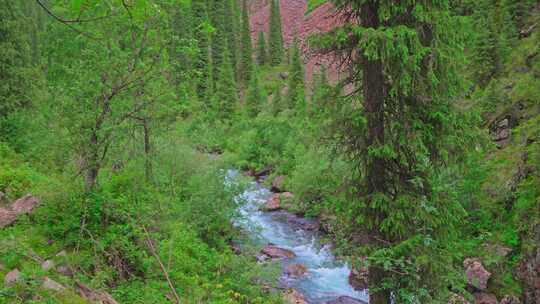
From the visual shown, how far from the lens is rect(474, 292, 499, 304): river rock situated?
38.5 ft

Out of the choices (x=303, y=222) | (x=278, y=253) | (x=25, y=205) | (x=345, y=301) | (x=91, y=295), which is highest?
(x=25, y=205)

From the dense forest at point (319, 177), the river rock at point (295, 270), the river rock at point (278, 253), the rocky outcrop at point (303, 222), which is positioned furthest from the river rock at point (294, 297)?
the rocky outcrop at point (303, 222)

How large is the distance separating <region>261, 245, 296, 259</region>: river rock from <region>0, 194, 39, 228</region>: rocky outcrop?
9.29m

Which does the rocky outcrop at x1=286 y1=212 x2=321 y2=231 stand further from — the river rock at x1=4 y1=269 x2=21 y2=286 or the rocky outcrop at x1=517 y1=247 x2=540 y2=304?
the river rock at x1=4 y1=269 x2=21 y2=286

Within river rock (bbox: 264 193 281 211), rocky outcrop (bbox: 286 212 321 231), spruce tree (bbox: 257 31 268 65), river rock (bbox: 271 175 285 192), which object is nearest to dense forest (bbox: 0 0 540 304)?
rocky outcrop (bbox: 286 212 321 231)

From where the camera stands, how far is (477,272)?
1247cm

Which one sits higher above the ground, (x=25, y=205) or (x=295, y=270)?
(x=25, y=205)

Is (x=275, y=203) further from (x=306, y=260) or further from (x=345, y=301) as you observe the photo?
(x=345, y=301)

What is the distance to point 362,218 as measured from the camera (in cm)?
791

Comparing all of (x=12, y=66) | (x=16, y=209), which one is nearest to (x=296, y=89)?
(x=12, y=66)

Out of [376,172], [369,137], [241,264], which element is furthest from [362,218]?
[241,264]

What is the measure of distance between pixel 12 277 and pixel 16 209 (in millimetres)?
3450

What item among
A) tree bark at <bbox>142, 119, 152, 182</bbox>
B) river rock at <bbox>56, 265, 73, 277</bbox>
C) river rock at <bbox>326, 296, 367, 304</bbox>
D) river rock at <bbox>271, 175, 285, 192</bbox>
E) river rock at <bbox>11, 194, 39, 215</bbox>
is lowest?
river rock at <bbox>326, 296, 367, 304</bbox>

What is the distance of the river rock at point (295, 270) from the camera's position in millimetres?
14934
